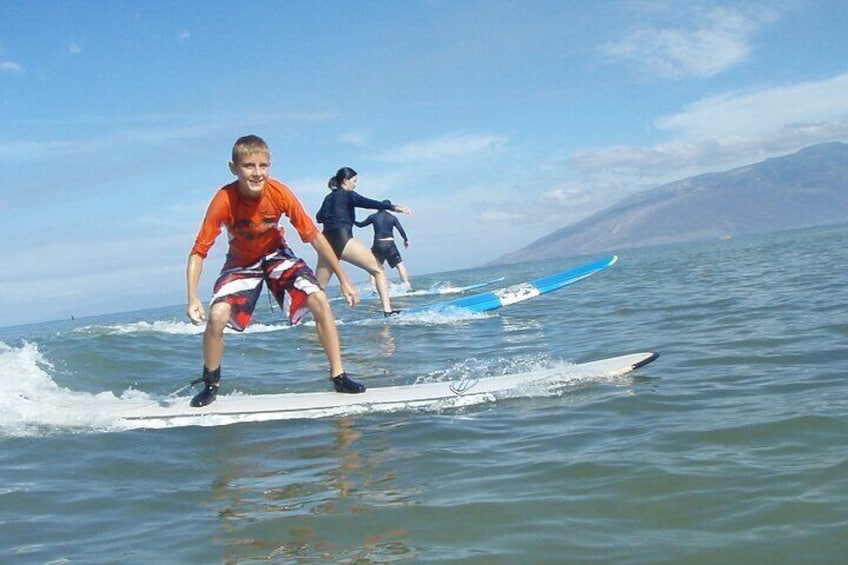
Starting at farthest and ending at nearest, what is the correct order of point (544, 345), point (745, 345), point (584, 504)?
point (544, 345)
point (745, 345)
point (584, 504)

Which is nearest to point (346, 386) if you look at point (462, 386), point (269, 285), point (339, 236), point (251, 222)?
point (462, 386)

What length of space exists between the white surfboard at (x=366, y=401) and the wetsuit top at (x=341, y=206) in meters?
5.32

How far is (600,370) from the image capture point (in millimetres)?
5410

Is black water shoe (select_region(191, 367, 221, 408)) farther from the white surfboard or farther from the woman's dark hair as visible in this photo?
the woman's dark hair

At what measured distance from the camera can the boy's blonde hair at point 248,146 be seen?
515 centimetres

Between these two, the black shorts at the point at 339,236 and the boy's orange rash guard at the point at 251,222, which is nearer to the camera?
the boy's orange rash guard at the point at 251,222

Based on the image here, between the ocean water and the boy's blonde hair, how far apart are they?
1.91m

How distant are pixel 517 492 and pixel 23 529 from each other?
7.21 ft

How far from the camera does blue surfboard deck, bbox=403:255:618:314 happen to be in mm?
12172

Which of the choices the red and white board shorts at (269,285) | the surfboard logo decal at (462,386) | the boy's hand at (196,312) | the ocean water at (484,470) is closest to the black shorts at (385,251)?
the ocean water at (484,470)

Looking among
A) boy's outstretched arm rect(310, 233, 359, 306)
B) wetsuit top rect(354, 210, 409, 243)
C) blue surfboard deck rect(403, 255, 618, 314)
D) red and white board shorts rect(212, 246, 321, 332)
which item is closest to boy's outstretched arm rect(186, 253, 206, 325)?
red and white board shorts rect(212, 246, 321, 332)

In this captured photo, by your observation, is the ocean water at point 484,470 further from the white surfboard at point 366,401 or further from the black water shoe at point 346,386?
the black water shoe at point 346,386

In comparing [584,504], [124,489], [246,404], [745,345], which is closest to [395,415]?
[246,404]

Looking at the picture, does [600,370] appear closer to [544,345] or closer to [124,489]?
[544,345]
